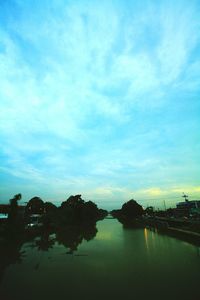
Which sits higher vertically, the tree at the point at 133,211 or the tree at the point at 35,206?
the tree at the point at 133,211

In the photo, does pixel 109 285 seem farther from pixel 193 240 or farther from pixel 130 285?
pixel 193 240

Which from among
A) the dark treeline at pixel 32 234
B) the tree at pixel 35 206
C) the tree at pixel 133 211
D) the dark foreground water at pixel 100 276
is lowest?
the dark foreground water at pixel 100 276

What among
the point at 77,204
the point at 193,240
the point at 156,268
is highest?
the point at 77,204

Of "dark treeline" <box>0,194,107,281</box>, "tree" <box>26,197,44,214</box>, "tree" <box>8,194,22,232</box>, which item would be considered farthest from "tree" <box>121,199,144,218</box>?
"tree" <box>8,194,22,232</box>

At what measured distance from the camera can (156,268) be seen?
1892cm

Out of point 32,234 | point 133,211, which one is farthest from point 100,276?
point 133,211

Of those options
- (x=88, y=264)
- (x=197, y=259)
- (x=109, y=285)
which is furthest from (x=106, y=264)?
(x=197, y=259)

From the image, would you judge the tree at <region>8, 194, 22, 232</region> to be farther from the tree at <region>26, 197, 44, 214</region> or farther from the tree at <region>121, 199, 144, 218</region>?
the tree at <region>121, 199, 144, 218</region>

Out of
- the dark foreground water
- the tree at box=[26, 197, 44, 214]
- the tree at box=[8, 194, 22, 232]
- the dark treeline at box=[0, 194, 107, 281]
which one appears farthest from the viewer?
the tree at box=[26, 197, 44, 214]

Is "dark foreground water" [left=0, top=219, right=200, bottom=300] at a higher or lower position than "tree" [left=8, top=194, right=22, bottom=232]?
lower

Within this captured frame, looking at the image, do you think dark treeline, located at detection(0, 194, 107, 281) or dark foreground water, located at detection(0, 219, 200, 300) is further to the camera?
dark treeline, located at detection(0, 194, 107, 281)

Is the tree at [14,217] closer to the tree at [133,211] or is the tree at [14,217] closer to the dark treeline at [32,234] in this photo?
the dark treeline at [32,234]

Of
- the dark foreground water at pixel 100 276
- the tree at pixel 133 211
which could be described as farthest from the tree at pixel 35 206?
the tree at pixel 133 211

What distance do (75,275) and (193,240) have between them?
23017 millimetres
